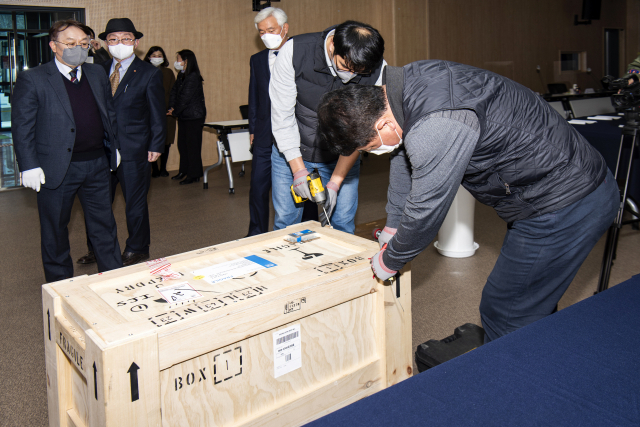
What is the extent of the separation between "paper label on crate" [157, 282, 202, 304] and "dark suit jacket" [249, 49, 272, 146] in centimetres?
189

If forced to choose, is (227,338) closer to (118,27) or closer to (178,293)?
(178,293)

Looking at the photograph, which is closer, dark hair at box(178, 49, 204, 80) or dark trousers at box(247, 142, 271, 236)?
dark trousers at box(247, 142, 271, 236)

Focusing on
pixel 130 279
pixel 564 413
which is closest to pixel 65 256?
pixel 130 279

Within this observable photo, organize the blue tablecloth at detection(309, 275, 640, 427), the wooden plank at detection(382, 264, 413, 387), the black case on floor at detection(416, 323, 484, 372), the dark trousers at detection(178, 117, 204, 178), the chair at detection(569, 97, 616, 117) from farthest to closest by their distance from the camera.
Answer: the chair at detection(569, 97, 616, 117)
the dark trousers at detection(178, 117, 204, 178)
the black case on floor at detection(416, 323, 484, 372)
the wooden plank at detection(382, 264, 413, 387)
the blue tablecloth at detection(309, 275, 640, 427)

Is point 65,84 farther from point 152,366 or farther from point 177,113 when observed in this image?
point 177,113

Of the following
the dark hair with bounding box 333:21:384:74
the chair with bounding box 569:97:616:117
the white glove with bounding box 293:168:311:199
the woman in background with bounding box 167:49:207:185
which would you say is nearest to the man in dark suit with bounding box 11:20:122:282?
the white glove with bounding box 293:168:311:199

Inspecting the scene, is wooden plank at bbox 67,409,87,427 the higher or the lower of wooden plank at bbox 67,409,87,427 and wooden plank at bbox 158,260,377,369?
the lower

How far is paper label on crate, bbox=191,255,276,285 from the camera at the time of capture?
1393 mm

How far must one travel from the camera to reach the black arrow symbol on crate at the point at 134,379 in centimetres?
102

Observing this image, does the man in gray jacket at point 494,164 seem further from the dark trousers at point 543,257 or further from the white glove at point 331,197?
the white glove at point 331,197

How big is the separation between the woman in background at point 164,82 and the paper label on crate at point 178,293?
13.4ft

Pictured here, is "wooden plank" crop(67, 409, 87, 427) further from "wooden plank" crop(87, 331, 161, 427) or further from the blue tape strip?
the blue tape strip

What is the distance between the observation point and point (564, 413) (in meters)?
0.89

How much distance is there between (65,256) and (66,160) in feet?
1.62
